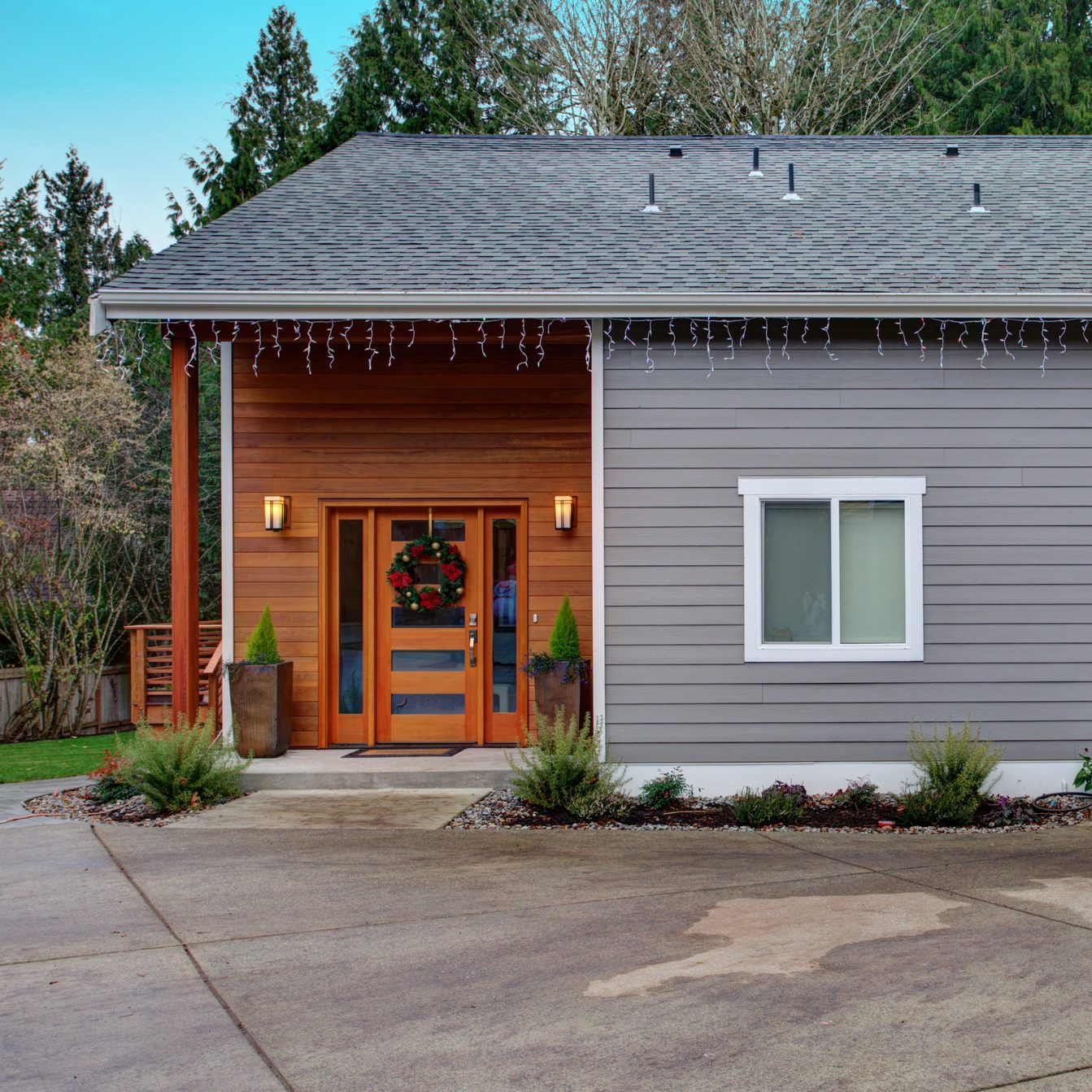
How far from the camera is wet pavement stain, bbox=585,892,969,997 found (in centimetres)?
403

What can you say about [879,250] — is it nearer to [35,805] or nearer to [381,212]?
[381,212]

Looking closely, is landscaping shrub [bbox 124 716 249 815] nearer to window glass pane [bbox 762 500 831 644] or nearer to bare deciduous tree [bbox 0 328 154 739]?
window glass pane [bbox 762 500 831 644]

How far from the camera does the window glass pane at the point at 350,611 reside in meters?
8.78

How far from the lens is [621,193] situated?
950 centimetres

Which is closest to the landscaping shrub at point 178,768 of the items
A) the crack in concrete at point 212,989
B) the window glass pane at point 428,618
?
the crack in concrete at point 212,989

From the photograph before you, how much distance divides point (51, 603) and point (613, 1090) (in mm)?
10788

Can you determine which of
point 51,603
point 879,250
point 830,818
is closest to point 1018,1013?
point 830,818

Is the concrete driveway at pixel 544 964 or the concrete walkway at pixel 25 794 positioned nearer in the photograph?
the concrete driveway at pixel 544 964

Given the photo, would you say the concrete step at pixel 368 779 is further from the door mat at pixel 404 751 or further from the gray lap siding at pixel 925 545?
the gray lap siding at pixel 925 545

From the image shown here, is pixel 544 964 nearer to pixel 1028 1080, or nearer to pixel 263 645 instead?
pixel 1028 1080

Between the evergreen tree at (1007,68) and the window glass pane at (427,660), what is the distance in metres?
14.4

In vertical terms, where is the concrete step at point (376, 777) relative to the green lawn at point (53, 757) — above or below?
above

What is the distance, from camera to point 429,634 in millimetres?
8891

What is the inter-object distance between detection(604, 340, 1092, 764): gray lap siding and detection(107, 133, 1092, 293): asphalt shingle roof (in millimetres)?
Result: 674
